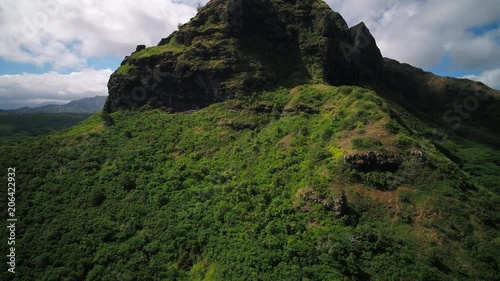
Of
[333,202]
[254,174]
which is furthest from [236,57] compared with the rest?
[333,202]

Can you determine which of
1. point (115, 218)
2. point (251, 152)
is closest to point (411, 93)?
point (251, 152)

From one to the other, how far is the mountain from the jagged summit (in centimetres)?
39

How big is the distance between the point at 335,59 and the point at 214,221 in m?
54.4

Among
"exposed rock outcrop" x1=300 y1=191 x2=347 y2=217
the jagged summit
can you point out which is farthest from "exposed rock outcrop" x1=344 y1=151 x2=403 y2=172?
the jagged summit

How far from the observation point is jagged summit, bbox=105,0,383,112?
7250 centimetres

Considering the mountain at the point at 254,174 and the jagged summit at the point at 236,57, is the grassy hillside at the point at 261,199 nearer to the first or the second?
the mountain at the point at 254,174

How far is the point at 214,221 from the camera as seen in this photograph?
46.2 metres

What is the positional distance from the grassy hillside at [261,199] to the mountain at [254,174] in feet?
0.72

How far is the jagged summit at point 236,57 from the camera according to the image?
238ft

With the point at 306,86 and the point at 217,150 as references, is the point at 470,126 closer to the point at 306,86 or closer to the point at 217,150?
the point at 306,86

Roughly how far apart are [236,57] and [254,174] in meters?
32.6

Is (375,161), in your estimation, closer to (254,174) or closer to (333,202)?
(333,202)

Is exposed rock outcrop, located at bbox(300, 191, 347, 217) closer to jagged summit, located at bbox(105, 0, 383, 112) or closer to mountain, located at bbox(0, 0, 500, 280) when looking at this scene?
mountain, located at bbox(0, 0, 500, 280)

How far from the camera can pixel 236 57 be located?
73000 mm
